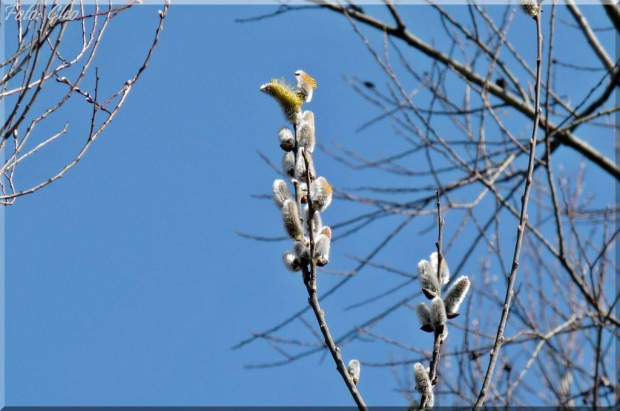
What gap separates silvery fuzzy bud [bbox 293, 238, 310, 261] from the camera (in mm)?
1574

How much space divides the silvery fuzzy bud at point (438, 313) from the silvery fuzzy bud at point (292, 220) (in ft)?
1.07

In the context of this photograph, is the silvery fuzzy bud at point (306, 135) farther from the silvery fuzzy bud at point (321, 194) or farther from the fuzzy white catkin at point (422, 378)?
the fuzzy white catkin at point (422, 378)

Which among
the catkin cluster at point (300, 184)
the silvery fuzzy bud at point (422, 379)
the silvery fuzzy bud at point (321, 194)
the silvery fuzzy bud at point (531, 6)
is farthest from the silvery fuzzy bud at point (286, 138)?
the silvery fuzzy bud at point (531, 6)

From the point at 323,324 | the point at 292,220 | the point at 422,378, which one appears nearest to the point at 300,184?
the point at 292,220

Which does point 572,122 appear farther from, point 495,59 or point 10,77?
point 10,77

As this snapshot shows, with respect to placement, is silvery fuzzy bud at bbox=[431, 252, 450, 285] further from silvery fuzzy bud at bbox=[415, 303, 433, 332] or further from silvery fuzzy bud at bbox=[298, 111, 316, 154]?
silvery fuzzy bud at bbox=[298, 111, 316, 154]

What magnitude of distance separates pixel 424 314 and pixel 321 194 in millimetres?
347

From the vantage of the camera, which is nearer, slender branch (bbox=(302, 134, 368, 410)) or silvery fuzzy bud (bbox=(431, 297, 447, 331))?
slender branch (bbox=(302, 134, 368, 410))

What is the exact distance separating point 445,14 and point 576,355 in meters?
3.12

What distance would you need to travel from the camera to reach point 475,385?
4000 millimetres

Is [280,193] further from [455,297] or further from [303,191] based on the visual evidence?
[455,297]

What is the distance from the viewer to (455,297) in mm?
1652

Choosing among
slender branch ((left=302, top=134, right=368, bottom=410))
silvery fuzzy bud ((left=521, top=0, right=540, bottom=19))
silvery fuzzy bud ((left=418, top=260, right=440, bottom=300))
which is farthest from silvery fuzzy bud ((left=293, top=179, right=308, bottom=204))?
silvery fuzzy bud ((left=521, top=0, right=540, bottom=19))

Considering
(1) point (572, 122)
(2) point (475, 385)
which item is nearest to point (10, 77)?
(2) point (475, 385)
